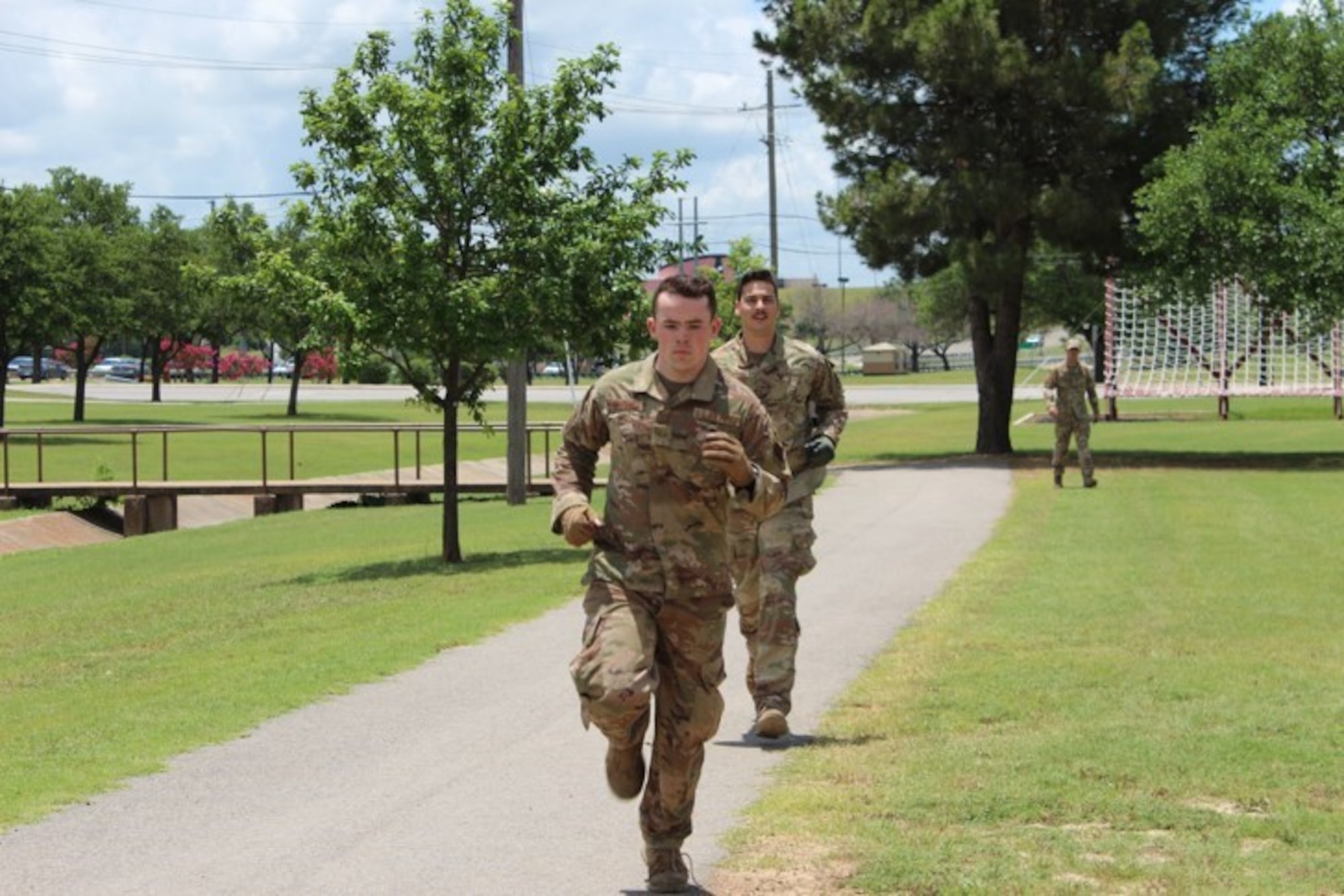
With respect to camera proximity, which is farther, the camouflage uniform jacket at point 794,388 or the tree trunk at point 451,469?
the tree trunk at point 451,469

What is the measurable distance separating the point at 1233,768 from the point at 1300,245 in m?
24.5

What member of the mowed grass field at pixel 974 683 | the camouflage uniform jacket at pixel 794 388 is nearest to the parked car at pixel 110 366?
the mowed grass field at pixel 974 683

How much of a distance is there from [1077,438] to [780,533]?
17996 mm

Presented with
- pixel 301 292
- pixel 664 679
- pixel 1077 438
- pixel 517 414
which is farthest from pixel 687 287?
pixel 517 414

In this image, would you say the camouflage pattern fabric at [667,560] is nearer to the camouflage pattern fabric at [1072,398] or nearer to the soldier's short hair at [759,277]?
the soldier's short hair at [759,277]

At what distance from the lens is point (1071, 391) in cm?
2586

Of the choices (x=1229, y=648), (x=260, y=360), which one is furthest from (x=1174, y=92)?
(x=260, y=360)

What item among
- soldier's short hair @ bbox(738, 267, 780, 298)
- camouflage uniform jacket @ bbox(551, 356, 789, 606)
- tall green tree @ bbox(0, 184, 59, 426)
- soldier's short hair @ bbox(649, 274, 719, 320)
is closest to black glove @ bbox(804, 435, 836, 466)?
soldier's short hair @ bbox(738, 267, 780, 298)

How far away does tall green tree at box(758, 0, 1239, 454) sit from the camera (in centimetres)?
3350

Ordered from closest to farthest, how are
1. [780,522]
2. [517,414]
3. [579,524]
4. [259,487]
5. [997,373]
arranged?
[579,524] → [780,522] → [517,414] → [259,487] → [997,373]

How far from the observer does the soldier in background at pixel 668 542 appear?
6.33m

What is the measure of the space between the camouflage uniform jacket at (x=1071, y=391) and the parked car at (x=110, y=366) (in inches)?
3917

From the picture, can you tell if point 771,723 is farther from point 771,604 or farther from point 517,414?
point 517,414

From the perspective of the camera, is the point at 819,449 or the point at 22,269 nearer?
the point at 819,449
